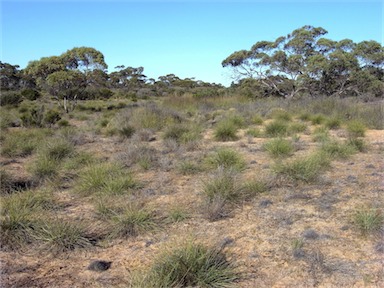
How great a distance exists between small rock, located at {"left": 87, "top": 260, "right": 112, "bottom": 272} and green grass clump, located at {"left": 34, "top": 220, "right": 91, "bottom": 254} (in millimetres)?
402

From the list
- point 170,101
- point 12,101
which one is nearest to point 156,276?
point 170,101

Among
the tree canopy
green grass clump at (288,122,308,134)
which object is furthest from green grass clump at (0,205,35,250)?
the tree canopy

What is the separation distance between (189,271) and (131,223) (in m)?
1.34

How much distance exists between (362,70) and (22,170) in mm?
20414

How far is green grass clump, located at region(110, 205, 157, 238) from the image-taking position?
4.11 meters

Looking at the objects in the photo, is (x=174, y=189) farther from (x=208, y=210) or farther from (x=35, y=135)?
(x=35, y=135)

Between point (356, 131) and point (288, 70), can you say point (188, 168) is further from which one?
point (288, 70)

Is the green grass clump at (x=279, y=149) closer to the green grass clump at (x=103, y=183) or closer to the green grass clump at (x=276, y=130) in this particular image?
the green grass clump at (x=276, y=130)

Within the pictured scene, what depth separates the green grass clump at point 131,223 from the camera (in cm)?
411

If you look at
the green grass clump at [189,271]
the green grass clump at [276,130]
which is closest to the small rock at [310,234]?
the green grass clump at [189,271]

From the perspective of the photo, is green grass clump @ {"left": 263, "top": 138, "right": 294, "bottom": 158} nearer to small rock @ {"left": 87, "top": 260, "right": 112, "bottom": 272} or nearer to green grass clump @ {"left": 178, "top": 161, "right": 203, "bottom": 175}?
green grass clump @ {"left": 178, "top": 161, "right": 203, "bottom": 175}

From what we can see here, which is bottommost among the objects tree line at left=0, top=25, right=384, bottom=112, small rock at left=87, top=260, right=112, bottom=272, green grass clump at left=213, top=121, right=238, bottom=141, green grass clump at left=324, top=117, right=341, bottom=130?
small rock at left=87, top=260, right=112, bottom=272

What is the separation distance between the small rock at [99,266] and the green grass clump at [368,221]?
2.57 metres

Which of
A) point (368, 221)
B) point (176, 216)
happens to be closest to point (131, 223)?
point (176, 216)
